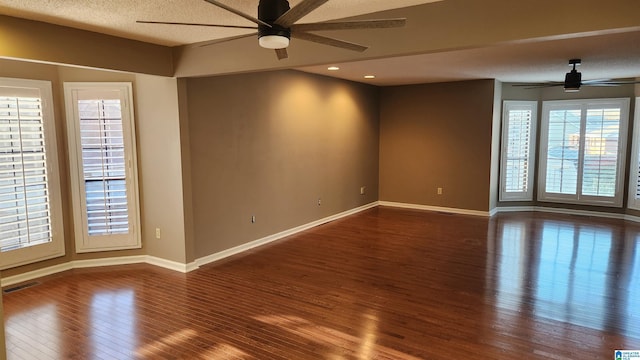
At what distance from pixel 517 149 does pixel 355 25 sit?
6691 mm

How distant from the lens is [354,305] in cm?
363

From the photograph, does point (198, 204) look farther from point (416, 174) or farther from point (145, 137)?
point (416, 174)

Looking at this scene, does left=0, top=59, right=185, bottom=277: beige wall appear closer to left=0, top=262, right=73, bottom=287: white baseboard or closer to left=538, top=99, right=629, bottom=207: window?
left=0, top=262, right=73, bottom=287: white baseboard

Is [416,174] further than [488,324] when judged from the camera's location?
Yes

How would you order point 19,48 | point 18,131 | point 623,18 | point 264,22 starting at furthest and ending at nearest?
point 18,131, point 19,48, point 623,18, point 264,22

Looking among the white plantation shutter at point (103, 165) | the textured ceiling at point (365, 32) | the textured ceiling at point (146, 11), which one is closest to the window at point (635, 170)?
the textured ceiling at point (365, 32)

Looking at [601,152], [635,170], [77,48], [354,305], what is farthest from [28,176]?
[635,170]

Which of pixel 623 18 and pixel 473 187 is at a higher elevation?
pixel 623 18

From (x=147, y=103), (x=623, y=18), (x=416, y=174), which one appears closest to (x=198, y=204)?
(x=147, y=103)

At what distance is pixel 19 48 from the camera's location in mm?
3160

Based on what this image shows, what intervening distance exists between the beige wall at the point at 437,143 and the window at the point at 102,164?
508cm

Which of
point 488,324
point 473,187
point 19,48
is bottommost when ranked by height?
point 488,324

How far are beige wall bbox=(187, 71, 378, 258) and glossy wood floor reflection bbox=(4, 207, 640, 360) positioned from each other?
1.75ft

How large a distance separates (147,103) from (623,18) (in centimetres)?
430
